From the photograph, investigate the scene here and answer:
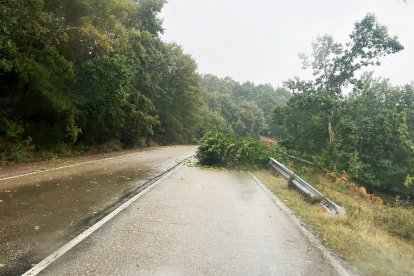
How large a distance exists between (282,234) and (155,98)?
138 feet

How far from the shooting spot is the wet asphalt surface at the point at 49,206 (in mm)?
5462

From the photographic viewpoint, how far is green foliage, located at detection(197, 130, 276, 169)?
19.3m

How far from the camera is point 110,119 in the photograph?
2628 cm

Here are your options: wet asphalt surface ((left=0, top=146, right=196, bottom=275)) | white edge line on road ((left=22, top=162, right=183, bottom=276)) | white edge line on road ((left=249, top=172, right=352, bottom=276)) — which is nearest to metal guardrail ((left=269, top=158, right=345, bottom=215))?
white edge line on road ((left=249, top=172, right=352, bottom=276))

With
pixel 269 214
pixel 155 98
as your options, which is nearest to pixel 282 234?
pixel 269 214

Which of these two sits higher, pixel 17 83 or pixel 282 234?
pixel 17 83

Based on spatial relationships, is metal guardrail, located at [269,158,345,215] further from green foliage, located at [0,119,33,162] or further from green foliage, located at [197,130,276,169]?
green foliage, located at [0,119,33,162]

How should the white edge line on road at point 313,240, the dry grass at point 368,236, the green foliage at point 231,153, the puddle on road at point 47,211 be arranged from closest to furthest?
the puddle on road at point 47,211, the white edge line on road at point 313,240, the dry grass at point 368,236, the green foliage at point 231,153

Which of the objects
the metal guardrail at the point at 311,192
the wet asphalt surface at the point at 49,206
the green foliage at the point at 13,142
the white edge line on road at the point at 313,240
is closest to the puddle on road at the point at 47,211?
the wet asphalt surface at the point at 49,206

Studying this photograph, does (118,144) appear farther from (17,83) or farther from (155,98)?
(155,98)

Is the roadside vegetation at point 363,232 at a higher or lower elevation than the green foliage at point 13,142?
lower

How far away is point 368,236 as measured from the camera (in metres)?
7.74

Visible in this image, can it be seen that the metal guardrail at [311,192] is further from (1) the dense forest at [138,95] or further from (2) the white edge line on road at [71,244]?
(1) the dense forest at [138,95]

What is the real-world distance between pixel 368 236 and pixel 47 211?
645 cm
